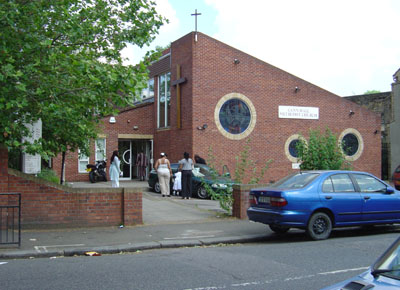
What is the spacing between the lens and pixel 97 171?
74.8 feet

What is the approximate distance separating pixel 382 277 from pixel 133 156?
77.0 feet

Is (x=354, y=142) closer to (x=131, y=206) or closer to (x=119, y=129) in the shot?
(x=119, y=129)

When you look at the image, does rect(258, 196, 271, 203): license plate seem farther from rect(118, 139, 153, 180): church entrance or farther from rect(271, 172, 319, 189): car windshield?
rect(118, 139, 153, 180): church entrance

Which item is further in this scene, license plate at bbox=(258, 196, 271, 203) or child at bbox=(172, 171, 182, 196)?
child at bbox=(172, 171, 182, 196)

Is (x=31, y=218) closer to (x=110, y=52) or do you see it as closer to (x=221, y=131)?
(x=110, y=52)

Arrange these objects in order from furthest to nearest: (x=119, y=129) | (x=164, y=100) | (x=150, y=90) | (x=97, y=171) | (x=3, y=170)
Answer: (x=150, y=90)
(x=119, y=129)
(x=164, y=100)
(x=97, y=171)
(x=3, y=170)

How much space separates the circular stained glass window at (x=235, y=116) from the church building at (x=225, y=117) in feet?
0.16

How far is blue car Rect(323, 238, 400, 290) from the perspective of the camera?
2916 mm

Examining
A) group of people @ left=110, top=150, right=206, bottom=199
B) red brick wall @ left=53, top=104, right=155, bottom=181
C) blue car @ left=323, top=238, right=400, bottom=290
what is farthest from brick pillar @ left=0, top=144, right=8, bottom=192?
red brick wall @ left=53, top=104, right=155, bottom=181

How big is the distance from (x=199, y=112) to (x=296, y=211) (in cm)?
1249

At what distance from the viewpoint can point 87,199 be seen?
34.7 feet

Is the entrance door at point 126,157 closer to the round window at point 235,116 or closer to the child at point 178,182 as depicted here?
the round window at point 235,116

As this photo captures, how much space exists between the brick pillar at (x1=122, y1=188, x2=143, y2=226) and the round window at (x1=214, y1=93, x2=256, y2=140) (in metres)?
11.0

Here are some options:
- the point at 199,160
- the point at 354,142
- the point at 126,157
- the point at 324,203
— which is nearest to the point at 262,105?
the point at 199,160
